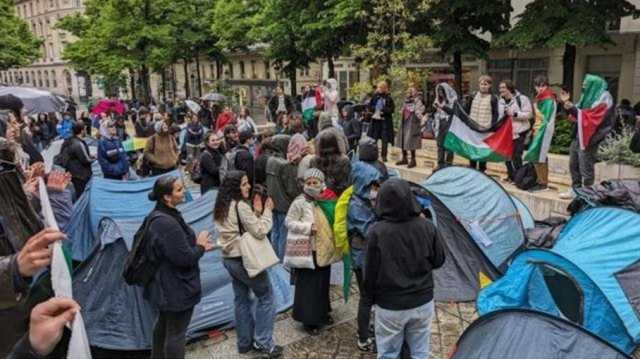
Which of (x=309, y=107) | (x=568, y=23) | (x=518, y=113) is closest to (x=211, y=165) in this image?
(x=518, y=113)

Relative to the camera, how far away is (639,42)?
18.5m

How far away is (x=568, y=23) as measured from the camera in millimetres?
13742

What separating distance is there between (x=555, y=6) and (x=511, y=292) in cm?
1142

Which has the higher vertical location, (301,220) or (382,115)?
(382,115)

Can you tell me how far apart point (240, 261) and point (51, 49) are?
261ft

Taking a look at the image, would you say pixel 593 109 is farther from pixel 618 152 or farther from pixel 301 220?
pixel 301 220

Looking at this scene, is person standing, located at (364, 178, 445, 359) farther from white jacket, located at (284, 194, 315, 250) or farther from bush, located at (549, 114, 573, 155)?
bush, located at (549, 114, 573, 155)

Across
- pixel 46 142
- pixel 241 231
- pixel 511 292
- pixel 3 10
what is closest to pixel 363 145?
pixel 241 231

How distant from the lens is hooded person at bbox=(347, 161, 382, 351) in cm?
516

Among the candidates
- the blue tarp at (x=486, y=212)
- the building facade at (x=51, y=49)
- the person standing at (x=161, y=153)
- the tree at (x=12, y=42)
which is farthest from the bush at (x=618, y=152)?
the building facade at (x=51, y=49)

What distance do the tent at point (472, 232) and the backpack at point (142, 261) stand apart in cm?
366

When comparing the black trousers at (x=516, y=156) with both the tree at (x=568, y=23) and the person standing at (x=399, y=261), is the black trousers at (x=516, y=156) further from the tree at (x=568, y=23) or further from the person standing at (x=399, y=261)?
the person standing at (x=399, y=261)

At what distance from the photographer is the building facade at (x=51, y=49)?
225ft

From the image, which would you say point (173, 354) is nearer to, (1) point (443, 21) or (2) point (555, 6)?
(2) point (555, 6)
